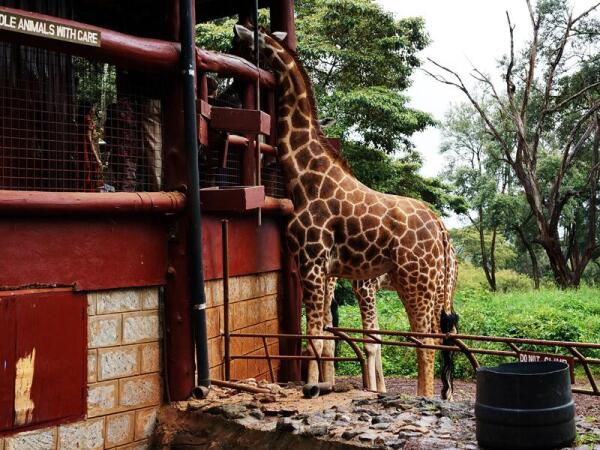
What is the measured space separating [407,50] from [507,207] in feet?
43.9

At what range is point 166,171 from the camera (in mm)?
6664

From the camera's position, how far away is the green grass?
563 inches

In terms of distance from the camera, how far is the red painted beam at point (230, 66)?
6.91 metres

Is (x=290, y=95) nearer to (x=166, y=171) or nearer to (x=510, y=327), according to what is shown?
(x=166, y=171)

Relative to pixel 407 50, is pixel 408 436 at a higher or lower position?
lower

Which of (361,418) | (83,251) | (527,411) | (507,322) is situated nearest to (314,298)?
(361,418)

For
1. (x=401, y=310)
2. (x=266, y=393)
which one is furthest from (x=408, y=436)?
(x=401, y=310)

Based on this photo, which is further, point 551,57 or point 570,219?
point 570,219

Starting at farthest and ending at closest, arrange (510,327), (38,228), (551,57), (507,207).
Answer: (507,207)
(551,57)
(510,327)
(38,228)

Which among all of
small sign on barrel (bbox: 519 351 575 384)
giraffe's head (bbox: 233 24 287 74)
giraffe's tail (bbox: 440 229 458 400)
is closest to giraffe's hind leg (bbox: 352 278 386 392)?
giraffe's tail (bbox: 440 229 458 400)

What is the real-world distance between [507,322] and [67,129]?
10881 millimetres

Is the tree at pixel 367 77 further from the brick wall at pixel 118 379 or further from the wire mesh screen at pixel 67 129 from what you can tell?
the brick wall at pixel 118 379

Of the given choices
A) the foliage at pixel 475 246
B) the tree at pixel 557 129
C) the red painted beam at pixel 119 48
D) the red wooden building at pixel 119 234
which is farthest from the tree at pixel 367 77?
the foliage at pixel 475 246

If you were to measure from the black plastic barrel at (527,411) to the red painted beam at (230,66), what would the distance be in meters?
3.98
